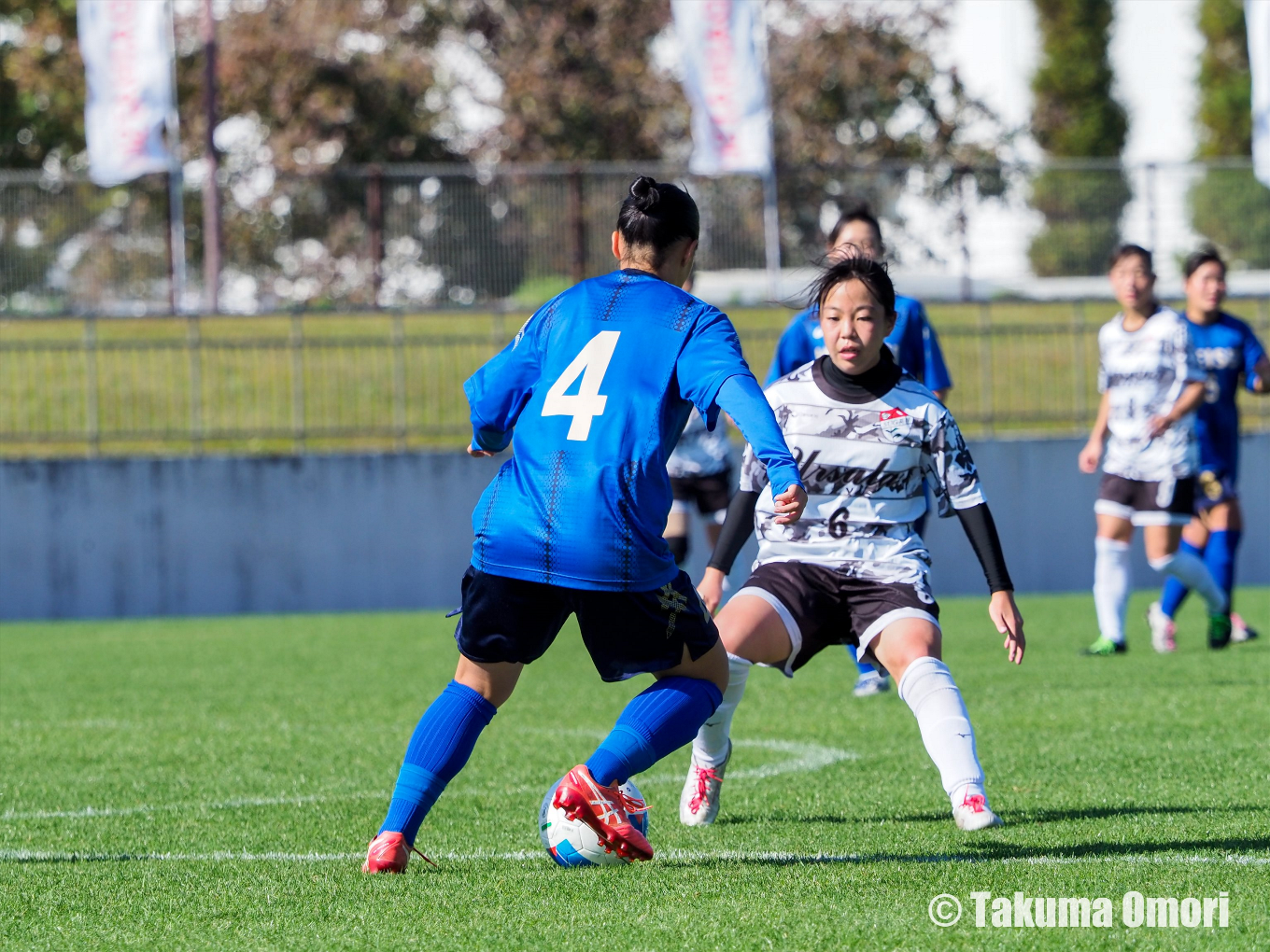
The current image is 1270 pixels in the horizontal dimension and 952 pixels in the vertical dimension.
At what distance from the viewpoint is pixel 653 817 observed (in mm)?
4969

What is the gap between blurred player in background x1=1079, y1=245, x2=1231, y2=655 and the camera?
8.95 meters

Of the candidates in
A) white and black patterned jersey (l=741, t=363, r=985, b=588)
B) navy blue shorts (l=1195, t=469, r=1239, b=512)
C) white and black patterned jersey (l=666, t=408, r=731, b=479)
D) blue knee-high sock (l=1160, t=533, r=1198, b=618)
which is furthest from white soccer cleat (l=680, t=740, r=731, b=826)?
navy blue shorts (l=1195, t=469, r=1239, b=512)

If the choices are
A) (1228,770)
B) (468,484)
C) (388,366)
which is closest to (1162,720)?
(1228,770)

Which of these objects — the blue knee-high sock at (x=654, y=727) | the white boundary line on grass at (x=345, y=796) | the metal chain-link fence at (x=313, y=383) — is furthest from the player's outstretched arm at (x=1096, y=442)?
the metal chain-link fence at (x=313, y=383)

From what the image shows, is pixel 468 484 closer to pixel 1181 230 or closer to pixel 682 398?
pixel 1181 230

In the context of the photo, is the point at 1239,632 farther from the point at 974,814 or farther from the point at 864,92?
the point at 864,92

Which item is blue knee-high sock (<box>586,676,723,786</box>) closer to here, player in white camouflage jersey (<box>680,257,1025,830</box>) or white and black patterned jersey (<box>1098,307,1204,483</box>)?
player in white camouflage jersey (<box>680,257,1025,830</box>)

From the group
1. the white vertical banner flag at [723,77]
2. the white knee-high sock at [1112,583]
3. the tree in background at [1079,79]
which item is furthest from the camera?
the tree in background at [1079,79]

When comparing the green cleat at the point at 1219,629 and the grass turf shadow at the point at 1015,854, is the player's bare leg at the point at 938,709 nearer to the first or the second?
the grass turf shadow at the point at 1015,854

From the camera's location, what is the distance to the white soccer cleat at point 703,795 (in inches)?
188

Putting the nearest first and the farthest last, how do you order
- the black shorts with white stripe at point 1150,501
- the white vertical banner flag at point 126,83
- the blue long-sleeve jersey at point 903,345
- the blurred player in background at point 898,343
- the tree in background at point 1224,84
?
the blurred player in background at point 898,343, the blue long-sleeve jersey at point 903,345, the black shorts with white stripe at point 1150,501, the white vertical banner flag at point 126,83, the tree in background at point 1224,84

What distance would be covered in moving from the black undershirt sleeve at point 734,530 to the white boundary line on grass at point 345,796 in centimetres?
114

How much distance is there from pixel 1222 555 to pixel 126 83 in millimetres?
14791

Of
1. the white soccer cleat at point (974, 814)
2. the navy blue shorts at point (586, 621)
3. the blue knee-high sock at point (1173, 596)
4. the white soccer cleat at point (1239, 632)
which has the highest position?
the navy blue shorts at point (586, 621)
